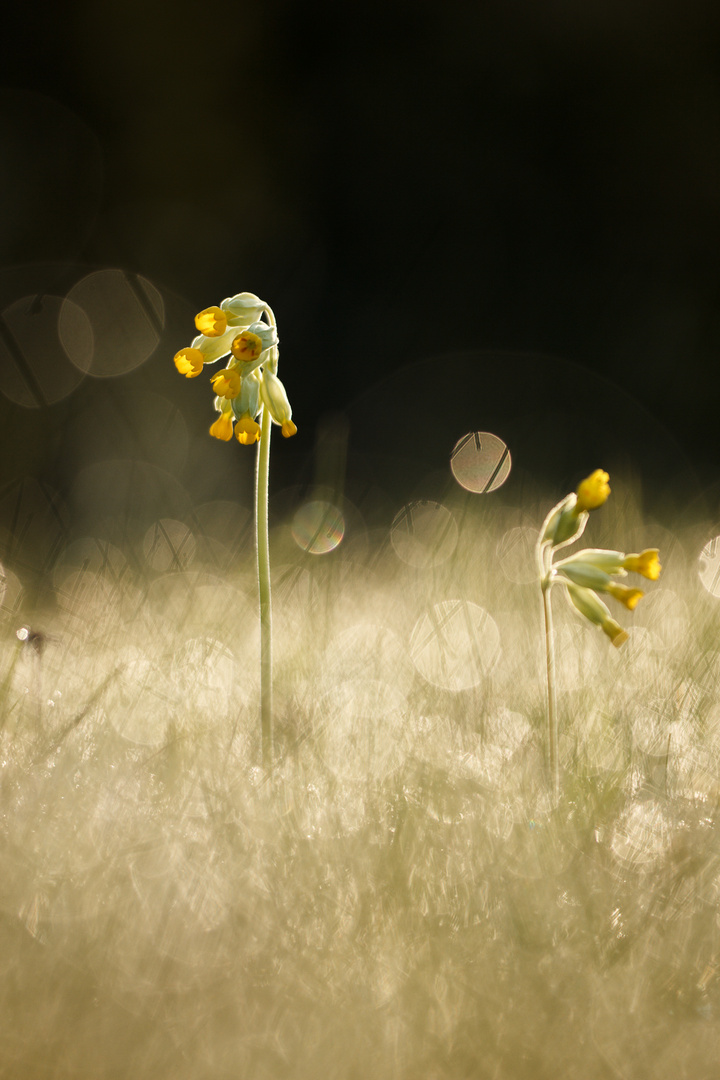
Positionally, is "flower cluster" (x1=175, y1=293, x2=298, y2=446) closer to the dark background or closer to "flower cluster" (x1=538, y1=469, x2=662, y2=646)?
"flower cluster" (x1=538, y1=469, x2=662, y2=646)

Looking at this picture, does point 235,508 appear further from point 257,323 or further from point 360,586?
point 257,323

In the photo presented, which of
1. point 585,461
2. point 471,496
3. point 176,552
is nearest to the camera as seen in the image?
point 176,552

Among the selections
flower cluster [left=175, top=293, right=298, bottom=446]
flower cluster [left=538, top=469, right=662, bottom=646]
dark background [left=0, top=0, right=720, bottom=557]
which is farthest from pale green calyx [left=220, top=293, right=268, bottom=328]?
dark background [left=0, top=0, right=720, bottom=557]

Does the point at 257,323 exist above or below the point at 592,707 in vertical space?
above

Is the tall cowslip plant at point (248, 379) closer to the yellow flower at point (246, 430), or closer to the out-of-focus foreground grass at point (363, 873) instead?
the yellow flower at point (246, 430)

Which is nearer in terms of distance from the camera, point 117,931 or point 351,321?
point 117,931

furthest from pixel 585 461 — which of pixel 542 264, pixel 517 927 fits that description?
pixel 517 927
